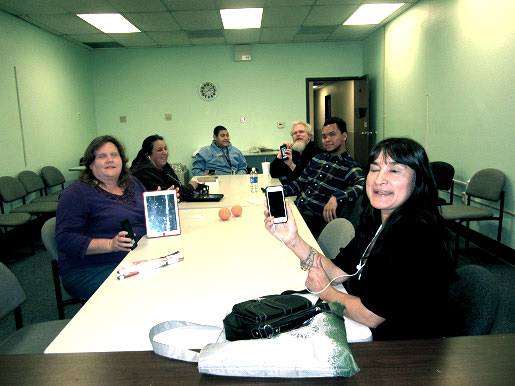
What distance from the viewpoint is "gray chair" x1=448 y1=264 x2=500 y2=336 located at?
3.89 ft

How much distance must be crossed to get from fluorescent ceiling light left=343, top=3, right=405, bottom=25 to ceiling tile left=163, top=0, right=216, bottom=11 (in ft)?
6.83

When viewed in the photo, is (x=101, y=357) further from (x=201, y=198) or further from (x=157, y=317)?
(x=201, y=198)

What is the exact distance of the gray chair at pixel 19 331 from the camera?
62.8 inches

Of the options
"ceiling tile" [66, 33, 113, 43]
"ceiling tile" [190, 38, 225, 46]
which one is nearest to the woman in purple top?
"ceiling tile" [66, 33, 113, 43]

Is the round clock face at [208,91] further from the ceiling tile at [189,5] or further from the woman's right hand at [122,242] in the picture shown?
the woman's right hand at [122,242]

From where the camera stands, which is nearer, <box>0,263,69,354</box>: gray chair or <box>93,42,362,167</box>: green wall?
<box>0,263,69,354</box>: gray chair

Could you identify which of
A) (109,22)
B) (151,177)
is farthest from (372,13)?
(151,177)

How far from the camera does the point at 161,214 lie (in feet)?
7.47

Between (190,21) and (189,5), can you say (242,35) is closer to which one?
(190,21)

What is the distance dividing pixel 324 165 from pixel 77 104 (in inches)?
213

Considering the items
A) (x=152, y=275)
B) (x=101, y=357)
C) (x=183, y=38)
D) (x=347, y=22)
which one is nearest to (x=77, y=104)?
(x=183, y=38)

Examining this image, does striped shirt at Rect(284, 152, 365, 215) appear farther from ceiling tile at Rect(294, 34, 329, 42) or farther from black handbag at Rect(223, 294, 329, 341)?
ceiling tile at Rect(294, 34, 329, 42)

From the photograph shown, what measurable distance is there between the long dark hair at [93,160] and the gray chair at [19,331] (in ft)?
2.51

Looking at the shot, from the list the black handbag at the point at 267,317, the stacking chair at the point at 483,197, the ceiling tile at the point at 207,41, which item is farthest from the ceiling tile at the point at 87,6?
the black handbag at the point at 267,317
